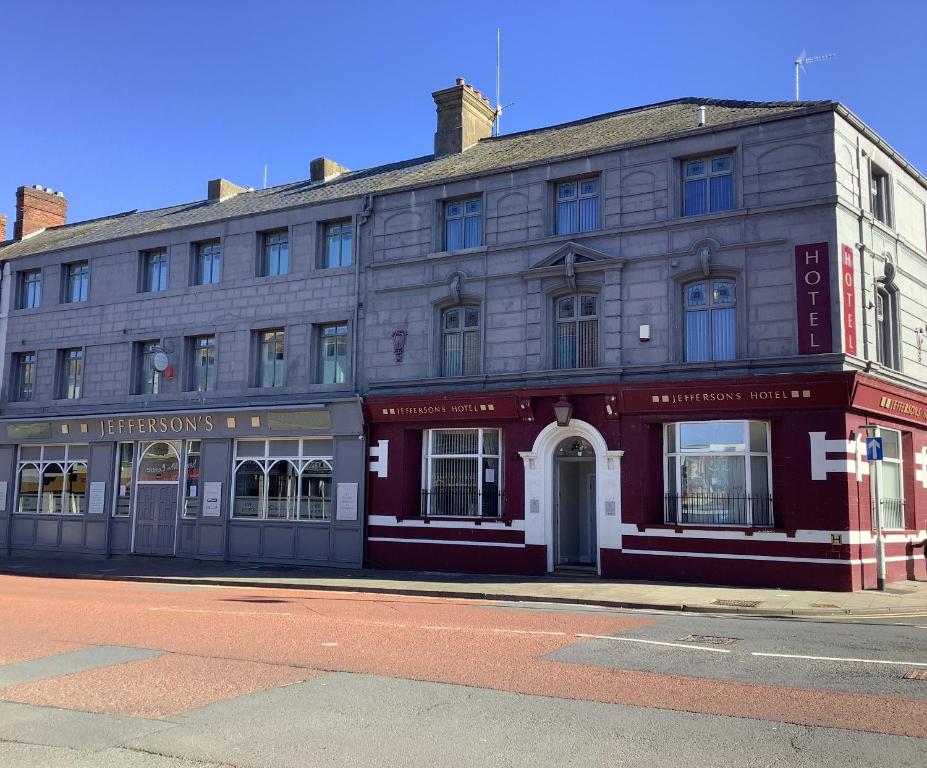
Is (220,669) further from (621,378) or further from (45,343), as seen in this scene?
(45,343)

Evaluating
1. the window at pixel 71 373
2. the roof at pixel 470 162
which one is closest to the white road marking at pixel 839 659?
the roof at pixel 470 162

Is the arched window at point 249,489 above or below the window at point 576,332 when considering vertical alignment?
below

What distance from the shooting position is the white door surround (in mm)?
18656

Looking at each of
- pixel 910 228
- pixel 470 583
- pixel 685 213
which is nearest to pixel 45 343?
pixel 470 583

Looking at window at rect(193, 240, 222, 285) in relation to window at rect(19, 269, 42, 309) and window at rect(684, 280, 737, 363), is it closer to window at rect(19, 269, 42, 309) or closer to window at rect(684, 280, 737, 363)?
window at rect(19, 269, 42, 309)

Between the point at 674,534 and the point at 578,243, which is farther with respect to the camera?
the point at 578,243

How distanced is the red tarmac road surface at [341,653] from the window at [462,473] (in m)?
4.82

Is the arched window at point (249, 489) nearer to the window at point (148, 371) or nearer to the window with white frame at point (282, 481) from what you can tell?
the window with white frame at point (282, 481)

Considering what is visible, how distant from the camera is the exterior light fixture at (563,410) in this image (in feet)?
62.3

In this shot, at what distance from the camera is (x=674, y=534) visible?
18000 millimetres

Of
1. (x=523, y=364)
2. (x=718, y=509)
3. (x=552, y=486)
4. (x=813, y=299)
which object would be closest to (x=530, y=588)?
(x=552, y=486)

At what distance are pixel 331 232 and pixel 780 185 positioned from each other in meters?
11.6

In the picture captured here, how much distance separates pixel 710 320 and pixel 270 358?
11.9 m

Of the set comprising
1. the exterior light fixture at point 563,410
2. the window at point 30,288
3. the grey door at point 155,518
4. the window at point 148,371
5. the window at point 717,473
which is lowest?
the grey door at point 155,518
